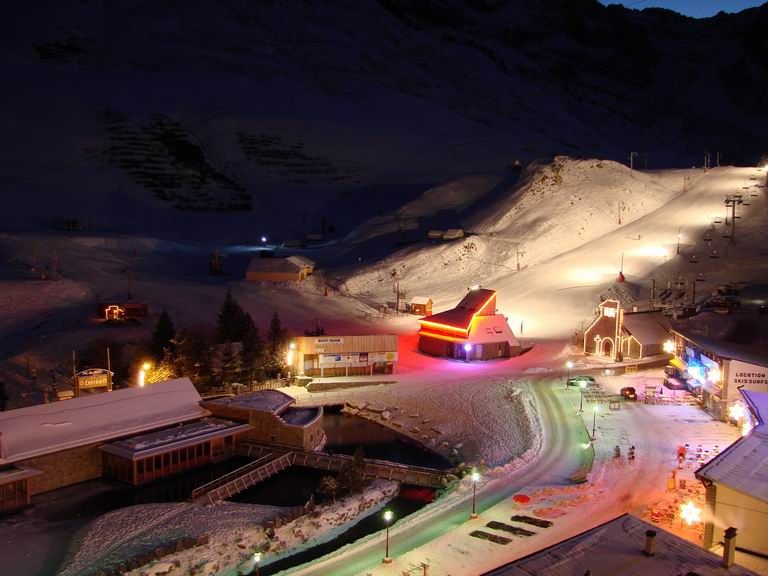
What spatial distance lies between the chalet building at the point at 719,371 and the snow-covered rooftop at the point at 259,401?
19.9 metres

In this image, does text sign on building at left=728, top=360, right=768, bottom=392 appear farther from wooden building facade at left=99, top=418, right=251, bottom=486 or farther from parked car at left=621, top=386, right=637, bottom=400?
wooden building facade at left=99, top=418, right=251, bottom=486

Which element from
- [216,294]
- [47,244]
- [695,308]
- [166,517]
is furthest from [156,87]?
Answer: [166,517]

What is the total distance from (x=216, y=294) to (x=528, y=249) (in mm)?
28670

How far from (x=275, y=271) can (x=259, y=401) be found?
94.3 ft

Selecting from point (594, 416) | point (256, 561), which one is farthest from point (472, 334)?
point (256, 561)

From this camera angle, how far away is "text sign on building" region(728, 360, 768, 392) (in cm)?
3588

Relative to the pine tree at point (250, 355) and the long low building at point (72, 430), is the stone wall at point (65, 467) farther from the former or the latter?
the pine tree at point (250, 355)

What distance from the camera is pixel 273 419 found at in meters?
35.9

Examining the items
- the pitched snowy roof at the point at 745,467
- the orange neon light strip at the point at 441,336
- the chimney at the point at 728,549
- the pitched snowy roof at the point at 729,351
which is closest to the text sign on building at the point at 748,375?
the pitched snowy roof at the point at 729,351

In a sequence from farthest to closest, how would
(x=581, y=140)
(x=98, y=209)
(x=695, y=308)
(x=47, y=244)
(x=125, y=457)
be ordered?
(x=581, y=140) → (x=98, y=209) → (x=47, y=244) → (x=695, y=308) → (x=125, y=457)

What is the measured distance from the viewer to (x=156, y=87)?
11744 centimetres

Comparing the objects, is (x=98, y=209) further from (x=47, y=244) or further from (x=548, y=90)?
(x=548, y=90)

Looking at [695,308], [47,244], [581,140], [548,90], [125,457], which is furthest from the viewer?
[548,90]

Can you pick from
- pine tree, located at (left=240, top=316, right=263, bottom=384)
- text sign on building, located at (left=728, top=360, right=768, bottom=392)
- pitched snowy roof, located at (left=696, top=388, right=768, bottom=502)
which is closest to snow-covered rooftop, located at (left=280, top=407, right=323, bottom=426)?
pine tree, located at (left=240, top=316, right=263, bottom=384)
